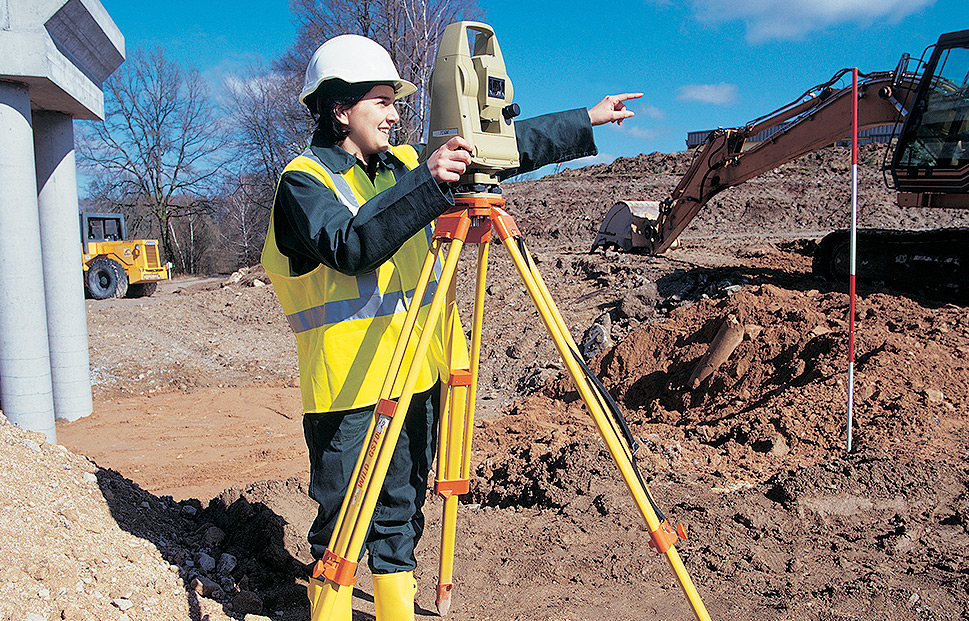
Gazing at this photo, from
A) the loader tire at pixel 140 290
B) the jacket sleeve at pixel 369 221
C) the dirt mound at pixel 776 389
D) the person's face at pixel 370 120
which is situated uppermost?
the person's face at pixel 370 120

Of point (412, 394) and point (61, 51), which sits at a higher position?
point (61, 51)

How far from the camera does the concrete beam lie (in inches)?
188

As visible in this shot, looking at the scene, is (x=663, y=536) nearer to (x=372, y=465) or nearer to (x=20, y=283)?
(x=372, y=465)

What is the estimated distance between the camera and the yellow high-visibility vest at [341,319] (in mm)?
2006

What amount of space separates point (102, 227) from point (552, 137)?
666 inches

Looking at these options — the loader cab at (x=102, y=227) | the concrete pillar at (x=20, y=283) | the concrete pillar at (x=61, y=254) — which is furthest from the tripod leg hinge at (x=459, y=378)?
the loader cab at (x=102, y=227)

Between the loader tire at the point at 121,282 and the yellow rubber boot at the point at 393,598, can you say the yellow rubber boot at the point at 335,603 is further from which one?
the loader tire at the point at 121,282

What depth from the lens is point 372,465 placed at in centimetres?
185

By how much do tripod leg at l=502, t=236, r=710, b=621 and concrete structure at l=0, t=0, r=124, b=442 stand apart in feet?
15.4

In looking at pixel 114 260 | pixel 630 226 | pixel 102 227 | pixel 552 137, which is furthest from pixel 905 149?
pixel 102 227

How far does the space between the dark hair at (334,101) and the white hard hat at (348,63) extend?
1.0 inches

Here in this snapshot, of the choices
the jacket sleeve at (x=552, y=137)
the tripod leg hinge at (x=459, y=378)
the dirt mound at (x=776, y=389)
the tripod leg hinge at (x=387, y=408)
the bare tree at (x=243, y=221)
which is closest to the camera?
the tripod leg hinge at (x=387, y=408)

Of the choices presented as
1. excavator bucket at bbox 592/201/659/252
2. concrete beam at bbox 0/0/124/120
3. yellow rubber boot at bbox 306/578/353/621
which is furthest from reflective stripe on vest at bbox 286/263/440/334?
excavator bucket at bbox 592/201/659/252

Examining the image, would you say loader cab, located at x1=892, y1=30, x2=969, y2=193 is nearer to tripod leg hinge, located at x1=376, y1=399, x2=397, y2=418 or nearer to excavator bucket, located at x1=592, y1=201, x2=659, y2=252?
excavator bucket, located at x1=592, y1=201, x2=659, y2=252
